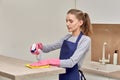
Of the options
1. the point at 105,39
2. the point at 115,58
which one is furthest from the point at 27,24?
the point at 115,58

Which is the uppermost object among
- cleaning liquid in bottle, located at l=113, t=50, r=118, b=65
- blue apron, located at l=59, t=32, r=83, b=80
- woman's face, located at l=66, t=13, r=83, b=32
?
woman's face, located at l=66, t=13, r=83, b=32

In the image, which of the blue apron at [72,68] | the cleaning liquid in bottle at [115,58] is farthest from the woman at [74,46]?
the cleaning liquid in bottle at [115,58]

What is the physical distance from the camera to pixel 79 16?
174cm

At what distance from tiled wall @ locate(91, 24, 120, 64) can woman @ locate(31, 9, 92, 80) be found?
2.94 feet

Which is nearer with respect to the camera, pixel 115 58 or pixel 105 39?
pixel 115 58

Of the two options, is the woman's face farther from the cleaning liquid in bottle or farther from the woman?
the cleaning liquid in bottle

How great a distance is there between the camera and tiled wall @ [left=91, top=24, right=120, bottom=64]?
2.59m

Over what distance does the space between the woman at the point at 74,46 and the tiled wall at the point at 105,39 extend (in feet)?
2.94

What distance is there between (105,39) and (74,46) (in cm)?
112

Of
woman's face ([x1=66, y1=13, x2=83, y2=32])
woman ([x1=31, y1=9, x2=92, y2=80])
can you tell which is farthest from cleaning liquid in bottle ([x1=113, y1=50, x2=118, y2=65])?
woman's face ([x1=66, y1=13, x2=83, y2=32])

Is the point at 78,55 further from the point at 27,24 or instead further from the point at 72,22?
the point at 27,24

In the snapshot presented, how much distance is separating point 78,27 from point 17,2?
910 mm

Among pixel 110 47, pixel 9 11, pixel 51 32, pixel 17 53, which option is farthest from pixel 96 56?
pixel 9 11

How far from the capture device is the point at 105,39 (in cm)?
271
